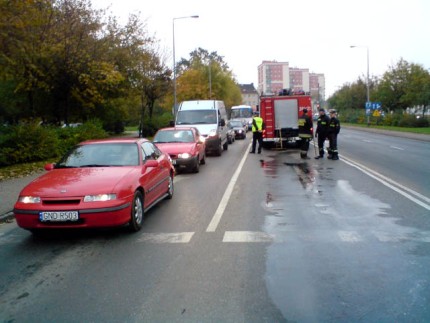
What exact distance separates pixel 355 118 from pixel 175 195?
61233mm

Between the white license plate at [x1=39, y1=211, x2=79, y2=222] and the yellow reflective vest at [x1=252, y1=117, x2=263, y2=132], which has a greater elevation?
the yellow reflective vest at [x1=252, y1=117, x2=263, y2=132]

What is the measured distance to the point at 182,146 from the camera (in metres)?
15.0

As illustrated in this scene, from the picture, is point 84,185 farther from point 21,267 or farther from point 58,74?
point 58,74

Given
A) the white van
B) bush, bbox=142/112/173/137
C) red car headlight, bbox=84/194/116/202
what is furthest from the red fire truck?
red car headlight, bbox=84/194/116/202

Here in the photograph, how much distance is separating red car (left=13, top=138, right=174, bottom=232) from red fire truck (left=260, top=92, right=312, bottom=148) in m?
15.6

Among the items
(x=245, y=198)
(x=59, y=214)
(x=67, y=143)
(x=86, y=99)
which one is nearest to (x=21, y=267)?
(x=59, y=214)

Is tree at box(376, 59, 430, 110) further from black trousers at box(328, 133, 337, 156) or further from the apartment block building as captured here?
the apartment block building

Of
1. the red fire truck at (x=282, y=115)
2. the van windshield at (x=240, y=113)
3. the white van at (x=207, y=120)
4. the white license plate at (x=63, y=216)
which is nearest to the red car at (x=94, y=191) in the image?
the white license plate at (x=63, y=216)

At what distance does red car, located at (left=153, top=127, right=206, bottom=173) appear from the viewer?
1451cm

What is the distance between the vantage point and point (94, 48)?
22.0 meters

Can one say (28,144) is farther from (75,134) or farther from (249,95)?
(249,95)

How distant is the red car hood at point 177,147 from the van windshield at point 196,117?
6778 mm

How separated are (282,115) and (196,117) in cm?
450

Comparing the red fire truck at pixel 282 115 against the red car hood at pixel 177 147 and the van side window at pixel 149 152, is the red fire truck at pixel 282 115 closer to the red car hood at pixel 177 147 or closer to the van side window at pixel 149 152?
the red car hood at pixel 177 147
